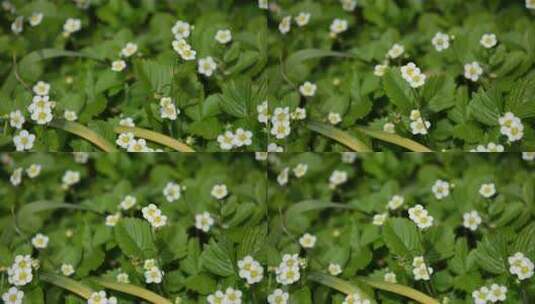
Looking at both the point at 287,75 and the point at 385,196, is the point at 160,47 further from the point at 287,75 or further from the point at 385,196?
the point at 385,196

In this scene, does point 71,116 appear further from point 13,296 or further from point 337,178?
point 337,178

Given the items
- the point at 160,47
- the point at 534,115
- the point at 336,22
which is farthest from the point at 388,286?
the point at 160,47

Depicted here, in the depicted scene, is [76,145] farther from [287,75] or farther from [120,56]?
[287,75]

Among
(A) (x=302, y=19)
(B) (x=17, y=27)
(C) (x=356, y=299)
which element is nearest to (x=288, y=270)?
(C) (x=356, y=299)

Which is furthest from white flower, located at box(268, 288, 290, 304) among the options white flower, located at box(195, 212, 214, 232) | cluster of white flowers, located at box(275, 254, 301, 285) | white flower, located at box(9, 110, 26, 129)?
white flower, located at box(9, 110, 26, 129)

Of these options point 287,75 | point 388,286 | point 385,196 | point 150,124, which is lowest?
point 388,286

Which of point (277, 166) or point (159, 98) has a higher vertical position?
point (159, 98)
